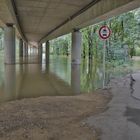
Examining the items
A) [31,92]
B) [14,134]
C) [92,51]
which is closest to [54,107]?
[14,134]

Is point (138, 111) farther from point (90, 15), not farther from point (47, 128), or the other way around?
point (90, 15)

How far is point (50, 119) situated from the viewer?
22.4 feet

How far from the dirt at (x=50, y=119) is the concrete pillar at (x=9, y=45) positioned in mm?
21729

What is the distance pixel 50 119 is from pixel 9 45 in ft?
81.1

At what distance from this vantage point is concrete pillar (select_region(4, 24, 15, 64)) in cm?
3023

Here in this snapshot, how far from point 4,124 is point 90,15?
534 inches

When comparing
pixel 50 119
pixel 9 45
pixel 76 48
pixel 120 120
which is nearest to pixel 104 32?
pixel 120 120

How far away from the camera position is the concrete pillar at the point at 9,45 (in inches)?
1190

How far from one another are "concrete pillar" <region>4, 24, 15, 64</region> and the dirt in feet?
71.3

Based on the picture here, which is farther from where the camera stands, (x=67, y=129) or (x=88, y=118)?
(x=88, y=118)

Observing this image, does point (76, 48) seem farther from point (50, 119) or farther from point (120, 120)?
point (120, 120)

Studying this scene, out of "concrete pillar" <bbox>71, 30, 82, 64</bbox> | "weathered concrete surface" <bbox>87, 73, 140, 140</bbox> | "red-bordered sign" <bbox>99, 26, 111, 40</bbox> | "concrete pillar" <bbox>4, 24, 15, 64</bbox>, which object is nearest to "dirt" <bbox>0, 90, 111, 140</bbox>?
"weathered concrete surface" <bbox>87, 73, 140, 140</bbox>

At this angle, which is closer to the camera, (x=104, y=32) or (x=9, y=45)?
(x=104, y=32)

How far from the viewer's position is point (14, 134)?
563cm
